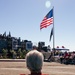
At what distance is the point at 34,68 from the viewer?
4.18 m

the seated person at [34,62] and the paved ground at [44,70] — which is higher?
the seated person at [34,62]

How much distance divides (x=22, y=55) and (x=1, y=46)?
32.6m

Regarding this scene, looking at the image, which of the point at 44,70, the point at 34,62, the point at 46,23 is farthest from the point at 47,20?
the point at 34,62

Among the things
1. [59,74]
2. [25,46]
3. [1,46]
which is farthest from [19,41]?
[59,74]

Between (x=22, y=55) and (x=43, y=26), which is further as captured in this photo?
(x=22, y=55)

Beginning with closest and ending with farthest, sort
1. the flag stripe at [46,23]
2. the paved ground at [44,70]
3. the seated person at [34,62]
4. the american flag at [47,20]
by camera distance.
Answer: the seated person at [34,62] → the paved ground at [44,70] → the flag stripe at [46,23] → the american flag at [47,20]

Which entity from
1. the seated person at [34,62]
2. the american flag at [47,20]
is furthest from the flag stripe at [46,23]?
the seated person at [34,62]

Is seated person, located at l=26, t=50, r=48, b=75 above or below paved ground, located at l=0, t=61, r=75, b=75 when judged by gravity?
above

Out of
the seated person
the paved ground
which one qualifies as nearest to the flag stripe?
the paved ground

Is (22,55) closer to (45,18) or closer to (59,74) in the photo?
(45,18)

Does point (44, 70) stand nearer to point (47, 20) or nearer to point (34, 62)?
point (34, 62)

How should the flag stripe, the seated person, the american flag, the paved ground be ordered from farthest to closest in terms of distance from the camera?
the american flag < the flag stripe < the paved ground < the seated person

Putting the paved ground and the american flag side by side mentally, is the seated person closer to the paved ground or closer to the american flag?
the paved ground

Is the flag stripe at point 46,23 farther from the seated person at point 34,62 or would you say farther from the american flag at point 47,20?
the seated person at point 34,62
